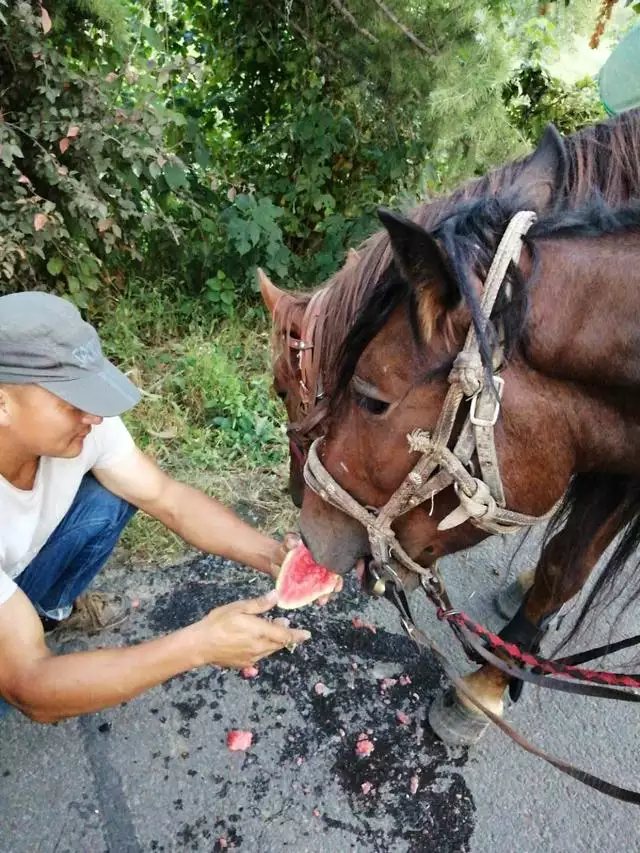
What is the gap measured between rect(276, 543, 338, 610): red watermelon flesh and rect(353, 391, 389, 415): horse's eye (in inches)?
32.6

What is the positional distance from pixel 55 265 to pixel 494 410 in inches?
130

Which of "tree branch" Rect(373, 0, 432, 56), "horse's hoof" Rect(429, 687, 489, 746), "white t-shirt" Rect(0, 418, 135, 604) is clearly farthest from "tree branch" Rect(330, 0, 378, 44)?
"horse's hoof" Rect(429, 687, 489, 746)

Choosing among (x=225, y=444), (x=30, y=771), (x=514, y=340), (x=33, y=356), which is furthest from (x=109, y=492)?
(x=514, y=340)

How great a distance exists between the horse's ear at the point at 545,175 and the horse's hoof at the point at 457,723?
6.06ft

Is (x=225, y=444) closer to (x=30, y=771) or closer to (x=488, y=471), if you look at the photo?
(x=30, y=771)

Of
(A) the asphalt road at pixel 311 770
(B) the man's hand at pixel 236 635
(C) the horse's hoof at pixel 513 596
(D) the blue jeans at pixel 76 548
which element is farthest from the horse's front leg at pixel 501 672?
(D) the blue jeans at pixel 76 548

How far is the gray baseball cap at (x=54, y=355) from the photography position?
169cm

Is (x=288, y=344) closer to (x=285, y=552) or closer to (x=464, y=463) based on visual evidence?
(x=285, y=552)

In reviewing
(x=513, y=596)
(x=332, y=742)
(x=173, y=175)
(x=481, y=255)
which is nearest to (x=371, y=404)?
(x=481, y=255)

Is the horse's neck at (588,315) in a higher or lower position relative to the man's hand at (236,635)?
higher

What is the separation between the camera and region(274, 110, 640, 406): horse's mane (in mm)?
1438

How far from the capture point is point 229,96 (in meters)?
5.03

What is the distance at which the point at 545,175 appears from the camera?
4.88 feet

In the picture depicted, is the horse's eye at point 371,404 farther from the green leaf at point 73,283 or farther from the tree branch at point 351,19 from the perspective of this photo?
the tree branch at point 351,19
